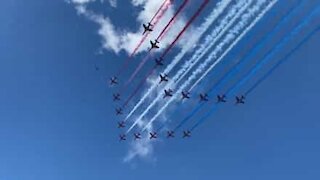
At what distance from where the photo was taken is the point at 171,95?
2820 inches

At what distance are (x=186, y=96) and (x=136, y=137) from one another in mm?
13025

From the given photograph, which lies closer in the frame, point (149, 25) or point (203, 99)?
point (149, 25)

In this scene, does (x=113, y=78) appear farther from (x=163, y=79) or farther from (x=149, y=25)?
(x=149, y=25)

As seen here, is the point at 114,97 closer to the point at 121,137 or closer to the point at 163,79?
the point at 121,137

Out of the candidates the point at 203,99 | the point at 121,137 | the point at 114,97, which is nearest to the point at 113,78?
the point at 114,97

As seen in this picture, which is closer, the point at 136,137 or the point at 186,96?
the point at 186,96

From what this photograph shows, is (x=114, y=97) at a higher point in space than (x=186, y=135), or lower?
higher

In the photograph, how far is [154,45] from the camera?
64.7 meters

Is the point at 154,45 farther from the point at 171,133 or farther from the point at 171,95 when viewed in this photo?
the point at 171,133

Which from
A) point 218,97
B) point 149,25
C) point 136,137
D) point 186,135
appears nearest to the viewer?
point 149,25

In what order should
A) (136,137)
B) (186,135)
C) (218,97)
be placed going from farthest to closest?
(136,137)
(186,135)
(218,97)

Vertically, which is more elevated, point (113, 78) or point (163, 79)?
point (113, 78)

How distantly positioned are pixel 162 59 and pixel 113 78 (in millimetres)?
12950

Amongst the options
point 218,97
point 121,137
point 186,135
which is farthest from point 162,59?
point 121,137
